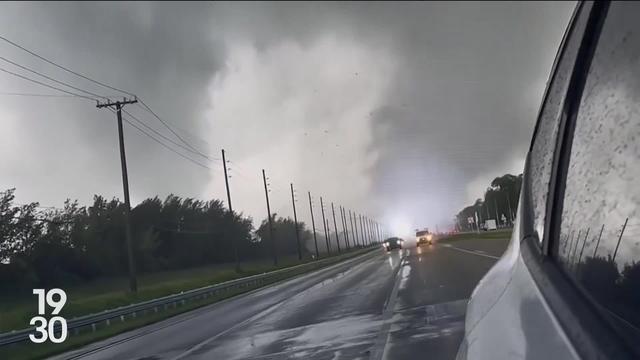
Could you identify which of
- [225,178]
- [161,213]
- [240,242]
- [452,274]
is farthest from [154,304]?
[240,242]

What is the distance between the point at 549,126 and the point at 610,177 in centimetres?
119

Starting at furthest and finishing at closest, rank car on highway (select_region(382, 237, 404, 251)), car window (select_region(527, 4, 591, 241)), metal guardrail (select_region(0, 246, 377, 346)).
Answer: car on highway (select_region(382, 237, 404, 251))
metal guardrail (select_region(0, 246, 377, 346))
car window (select_region(527, 4, 591, 241))

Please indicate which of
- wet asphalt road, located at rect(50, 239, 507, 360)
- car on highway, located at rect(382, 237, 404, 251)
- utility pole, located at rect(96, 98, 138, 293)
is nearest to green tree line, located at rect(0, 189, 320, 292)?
utility pole, located at rect(96, 98, 138, 293)

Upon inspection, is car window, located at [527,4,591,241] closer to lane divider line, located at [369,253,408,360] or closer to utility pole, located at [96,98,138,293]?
lane divider line, located at [369,253,408,360]

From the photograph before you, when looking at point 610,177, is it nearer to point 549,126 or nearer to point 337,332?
point 549,126

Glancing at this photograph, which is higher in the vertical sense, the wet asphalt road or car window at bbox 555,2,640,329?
car window at bbox 555,2,640,329

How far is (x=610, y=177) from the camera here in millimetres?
2201

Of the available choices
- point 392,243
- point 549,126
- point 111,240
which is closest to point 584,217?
point 549,126

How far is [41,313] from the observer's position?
26.1 m

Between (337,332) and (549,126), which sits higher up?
(549,126)

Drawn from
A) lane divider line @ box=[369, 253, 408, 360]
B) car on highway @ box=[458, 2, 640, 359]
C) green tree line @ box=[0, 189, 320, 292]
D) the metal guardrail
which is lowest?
lane divider line @ box=[369, 253, 408, 360]

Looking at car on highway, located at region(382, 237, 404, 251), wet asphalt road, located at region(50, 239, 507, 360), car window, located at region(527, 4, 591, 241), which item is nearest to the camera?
car window, located at region(527, 4, 591, 241)

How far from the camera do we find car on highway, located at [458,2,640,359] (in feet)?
6.72

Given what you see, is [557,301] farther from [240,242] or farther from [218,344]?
[240,242]
